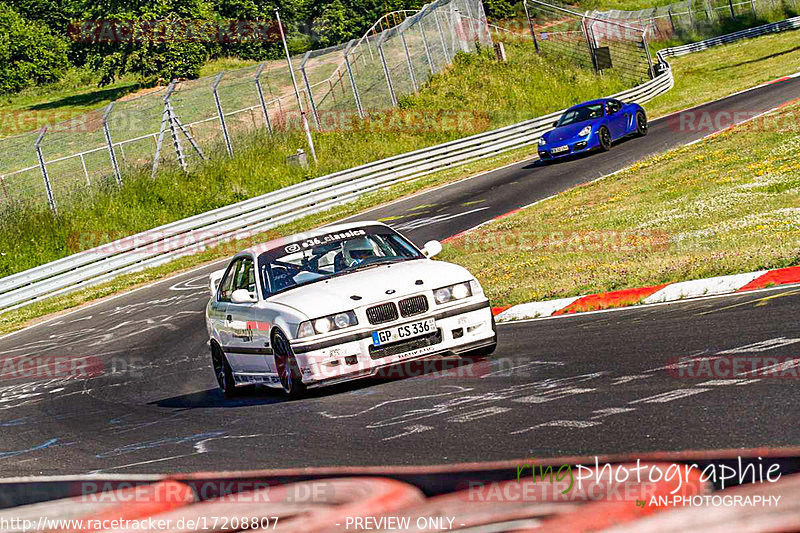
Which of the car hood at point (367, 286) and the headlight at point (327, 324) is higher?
the car hood at point (367, 286)

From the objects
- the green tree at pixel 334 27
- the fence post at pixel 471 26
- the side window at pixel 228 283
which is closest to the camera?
the side window at pixel 228 283

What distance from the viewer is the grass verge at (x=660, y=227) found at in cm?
1123

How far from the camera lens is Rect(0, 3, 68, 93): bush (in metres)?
86.9

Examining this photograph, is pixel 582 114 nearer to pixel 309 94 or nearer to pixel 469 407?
pixel 309 94

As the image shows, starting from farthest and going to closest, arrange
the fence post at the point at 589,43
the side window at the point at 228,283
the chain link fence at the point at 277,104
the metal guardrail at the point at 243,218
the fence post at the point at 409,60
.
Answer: the fence post at the point at 589,43, the fence post at the point at 409,60, the chain link fence at the point at 277,104, the metal guardrail at the point at 243,218, the side window at the point at 228,283

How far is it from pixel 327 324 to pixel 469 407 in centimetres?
183

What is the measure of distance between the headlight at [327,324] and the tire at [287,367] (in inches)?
7.5

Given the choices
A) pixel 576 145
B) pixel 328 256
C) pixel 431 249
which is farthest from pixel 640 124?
pixel 328 256

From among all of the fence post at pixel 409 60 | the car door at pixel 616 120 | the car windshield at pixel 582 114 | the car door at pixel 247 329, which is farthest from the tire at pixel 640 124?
the car door at pixel 247 329

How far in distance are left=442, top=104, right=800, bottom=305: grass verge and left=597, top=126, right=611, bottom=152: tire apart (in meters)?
4.74

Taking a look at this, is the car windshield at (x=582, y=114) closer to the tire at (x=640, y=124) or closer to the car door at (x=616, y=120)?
the car door at (x=616, y=120)

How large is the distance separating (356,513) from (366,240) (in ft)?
19.1
